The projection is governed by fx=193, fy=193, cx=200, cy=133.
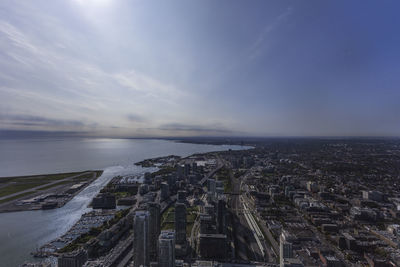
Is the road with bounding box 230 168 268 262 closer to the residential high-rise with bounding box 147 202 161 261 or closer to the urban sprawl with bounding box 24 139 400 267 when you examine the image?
the urban sprawl with bounding box 24 139 400 267

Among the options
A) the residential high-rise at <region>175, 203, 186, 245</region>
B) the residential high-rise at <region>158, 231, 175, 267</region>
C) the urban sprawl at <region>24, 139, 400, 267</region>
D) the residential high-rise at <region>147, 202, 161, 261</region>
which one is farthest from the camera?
the residential high-rise at <region>175, 203, 186, 245</region>

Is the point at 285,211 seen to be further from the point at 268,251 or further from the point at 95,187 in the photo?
the point at 95,187

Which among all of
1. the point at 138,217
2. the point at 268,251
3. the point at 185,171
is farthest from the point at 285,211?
the point at 185,171

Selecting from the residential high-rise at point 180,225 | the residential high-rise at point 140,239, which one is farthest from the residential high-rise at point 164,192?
the residential high-rise at point 140,239

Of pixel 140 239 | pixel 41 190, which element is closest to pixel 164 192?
pixel 140 239

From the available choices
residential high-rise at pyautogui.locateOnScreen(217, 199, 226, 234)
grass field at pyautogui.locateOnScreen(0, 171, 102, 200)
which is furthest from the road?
grass field at pyautogui.locateOnScreen(0, 171, 102, 200)

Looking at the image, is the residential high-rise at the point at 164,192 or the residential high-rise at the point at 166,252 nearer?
the residential high-rise at the point at 166,252

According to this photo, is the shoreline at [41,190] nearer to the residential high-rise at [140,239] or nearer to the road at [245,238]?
the residential high-rise at [140,239]

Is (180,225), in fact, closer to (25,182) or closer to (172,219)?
(172,219)
